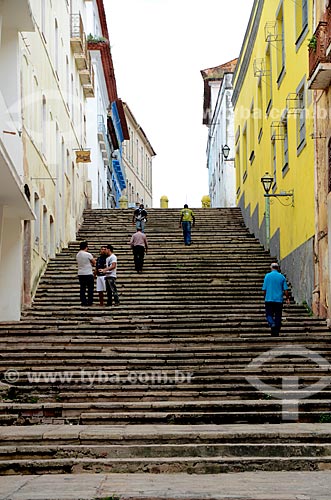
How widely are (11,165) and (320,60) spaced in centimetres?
586

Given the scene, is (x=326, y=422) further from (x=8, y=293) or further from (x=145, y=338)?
(x=8, y=293)

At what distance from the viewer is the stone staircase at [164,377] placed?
10.4m

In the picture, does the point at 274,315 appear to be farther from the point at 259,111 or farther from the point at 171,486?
the point at 259,111

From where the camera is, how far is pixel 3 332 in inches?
703

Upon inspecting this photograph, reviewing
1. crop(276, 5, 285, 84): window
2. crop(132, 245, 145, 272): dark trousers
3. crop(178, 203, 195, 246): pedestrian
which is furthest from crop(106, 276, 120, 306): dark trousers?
crop(276, 5, 285, 84): window

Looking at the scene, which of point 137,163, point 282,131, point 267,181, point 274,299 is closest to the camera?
point 274,299

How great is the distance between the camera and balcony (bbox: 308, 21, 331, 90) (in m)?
17.1

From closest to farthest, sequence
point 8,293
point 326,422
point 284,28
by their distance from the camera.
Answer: point 326,422 < point 8,293 < point 284,28

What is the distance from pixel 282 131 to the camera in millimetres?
24375

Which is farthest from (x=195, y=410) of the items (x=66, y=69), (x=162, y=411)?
(x=66, y=69)

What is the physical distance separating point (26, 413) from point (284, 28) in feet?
47.6

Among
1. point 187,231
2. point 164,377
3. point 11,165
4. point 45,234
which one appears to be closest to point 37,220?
point 45,234

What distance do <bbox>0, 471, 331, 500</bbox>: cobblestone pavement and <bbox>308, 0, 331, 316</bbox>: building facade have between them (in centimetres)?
933

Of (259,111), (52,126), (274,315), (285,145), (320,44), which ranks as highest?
(259,111)
